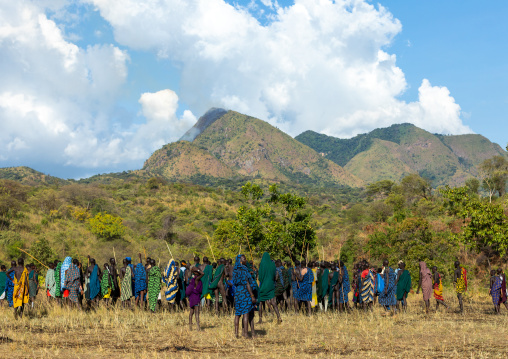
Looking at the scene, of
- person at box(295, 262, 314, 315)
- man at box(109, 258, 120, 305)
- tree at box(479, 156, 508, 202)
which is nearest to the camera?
person at box(295, 262, 314, 315)

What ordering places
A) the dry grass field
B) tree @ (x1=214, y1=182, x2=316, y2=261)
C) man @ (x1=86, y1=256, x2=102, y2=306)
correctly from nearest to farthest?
the dry grass field → man @ (x1=86, y1=256, x2=102, y2=306) → tree @ (x1=214, y1=182, x2=316, y2=261)

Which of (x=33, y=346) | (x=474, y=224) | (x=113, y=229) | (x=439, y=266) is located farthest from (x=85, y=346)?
(x=113, y=229)

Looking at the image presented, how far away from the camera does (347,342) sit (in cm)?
899

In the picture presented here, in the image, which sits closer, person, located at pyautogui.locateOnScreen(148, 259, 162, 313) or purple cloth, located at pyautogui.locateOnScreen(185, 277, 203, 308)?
purple cloth, located at pyautogui.locateOnScreen(185, 277, 203, 308)

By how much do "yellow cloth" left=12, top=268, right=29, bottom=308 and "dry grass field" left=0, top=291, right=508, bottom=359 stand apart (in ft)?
1.54

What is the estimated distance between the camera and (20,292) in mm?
11641

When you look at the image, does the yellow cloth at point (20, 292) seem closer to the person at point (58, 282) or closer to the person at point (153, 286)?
the person at point (58, 282)

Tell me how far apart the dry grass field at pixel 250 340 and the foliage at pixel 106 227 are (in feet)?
91.6

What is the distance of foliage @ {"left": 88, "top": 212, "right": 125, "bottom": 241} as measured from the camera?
4053 centimetres

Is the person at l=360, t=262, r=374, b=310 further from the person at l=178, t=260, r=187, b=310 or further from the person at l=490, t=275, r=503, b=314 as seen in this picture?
the person at l=178, t=260, r=187, b=310

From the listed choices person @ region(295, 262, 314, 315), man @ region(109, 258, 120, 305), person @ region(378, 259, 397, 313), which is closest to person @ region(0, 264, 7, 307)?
man @ region(109, 258, 120, 305)

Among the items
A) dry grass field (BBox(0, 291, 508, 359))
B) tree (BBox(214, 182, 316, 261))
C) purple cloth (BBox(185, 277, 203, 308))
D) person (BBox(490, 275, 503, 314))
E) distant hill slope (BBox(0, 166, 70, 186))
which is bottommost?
dry grass field (BBox(0, 291, 508, 359))

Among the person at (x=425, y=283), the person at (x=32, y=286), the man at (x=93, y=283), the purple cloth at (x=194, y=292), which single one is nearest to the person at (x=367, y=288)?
the person at (x=425, y=283)

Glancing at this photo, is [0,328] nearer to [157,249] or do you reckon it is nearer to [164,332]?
[164,332]
